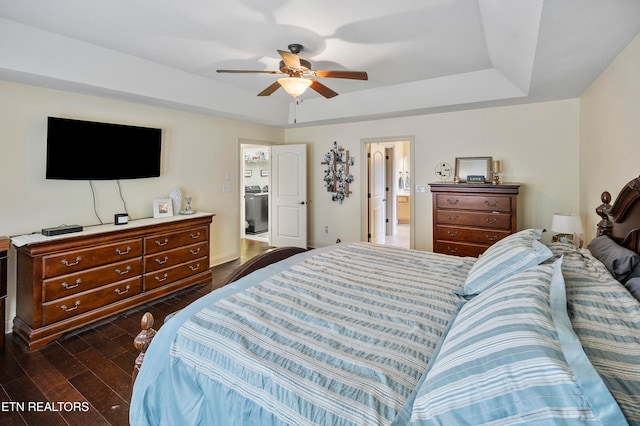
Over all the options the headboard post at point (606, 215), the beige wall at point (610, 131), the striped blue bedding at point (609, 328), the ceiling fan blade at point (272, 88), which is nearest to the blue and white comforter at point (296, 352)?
the striped blue bedding at point (609, 328)

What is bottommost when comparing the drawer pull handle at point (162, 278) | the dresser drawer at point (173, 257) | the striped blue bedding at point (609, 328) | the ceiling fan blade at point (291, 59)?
the drawer pull handle at point (162, 278)

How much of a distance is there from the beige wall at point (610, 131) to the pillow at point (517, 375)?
193 centimetres

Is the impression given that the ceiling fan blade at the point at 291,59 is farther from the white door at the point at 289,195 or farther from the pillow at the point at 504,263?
the white door at the point at 289,195

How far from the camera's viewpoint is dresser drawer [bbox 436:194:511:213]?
3678mm

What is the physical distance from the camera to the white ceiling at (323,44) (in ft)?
6.89

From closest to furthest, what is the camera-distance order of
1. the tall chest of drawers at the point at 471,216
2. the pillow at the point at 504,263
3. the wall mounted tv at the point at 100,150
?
the pillow at the point at 504,263
the wall mounted tv at the point at 100,150
the tall chest of drawers at the point at 471,216

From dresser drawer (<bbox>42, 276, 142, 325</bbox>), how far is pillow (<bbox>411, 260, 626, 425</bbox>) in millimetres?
3125

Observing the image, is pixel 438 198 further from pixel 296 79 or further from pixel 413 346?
pixel 413 346

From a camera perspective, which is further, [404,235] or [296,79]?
[404,235]

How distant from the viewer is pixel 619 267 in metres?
1.60

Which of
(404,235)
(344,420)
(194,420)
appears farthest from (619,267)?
(404,235)

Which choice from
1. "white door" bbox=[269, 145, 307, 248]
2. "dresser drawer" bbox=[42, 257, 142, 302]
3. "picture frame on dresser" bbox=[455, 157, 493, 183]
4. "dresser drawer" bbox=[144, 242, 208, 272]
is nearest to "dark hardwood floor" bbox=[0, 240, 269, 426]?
"dresser drawer" bbox=[42, 257, 142, 302]

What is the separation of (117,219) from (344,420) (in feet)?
11.0

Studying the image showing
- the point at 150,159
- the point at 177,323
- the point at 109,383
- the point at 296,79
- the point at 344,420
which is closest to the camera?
the point at 344,420
